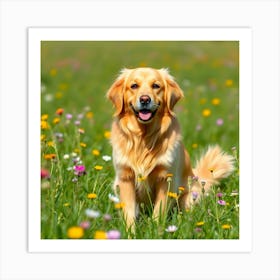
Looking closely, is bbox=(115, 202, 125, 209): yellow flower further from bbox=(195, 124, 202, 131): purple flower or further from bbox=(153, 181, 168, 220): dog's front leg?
bbox=(195, 124, 202, 131): purple flower

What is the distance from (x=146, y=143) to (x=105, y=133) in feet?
5.67

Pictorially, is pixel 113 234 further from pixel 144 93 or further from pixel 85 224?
pixel 144 93

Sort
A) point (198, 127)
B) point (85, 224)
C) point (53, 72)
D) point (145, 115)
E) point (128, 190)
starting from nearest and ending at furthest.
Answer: point (85, 224) → point (145, 115) → point (128, 190) → point (198, 127) → point (53, 72)

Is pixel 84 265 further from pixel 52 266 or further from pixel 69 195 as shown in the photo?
pixel 69 195

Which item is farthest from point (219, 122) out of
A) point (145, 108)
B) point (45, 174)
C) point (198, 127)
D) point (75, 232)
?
point (75, 232)

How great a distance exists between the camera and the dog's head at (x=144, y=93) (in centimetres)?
399

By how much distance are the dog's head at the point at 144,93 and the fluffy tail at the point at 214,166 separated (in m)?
0.74

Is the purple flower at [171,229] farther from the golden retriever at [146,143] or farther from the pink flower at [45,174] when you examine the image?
the pink flower at [45,174]

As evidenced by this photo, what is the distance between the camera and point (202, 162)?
4.81 meters

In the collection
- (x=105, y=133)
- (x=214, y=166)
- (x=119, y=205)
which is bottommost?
(x=119, y=205)

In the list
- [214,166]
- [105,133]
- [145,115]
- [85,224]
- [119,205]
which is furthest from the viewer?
[105,133]

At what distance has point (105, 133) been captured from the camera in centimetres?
590
